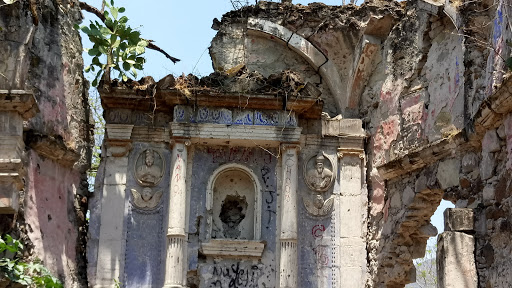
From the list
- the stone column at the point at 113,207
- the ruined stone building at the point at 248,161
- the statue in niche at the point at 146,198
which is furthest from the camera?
the statue in niche at the point at 146,198

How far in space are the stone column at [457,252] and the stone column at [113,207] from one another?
5008 mm

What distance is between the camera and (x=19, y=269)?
9.72 metres

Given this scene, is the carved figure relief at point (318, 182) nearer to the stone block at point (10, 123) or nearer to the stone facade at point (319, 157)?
the stone facade at point (319, 157)

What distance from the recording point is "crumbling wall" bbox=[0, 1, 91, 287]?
425 inches

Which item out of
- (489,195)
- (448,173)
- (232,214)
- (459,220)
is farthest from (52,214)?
(489,195)

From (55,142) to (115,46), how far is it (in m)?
1.81

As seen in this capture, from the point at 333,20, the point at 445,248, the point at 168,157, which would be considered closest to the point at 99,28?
the point at 168,157

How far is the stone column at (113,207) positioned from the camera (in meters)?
11.7

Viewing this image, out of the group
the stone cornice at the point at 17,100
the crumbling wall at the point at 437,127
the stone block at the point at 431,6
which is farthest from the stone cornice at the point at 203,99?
the stone block at the point at 431,6

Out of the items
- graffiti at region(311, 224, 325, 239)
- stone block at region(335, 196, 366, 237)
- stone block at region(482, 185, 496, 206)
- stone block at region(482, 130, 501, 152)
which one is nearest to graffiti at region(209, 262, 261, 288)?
graffiti at region(311, 224, 325, 239)

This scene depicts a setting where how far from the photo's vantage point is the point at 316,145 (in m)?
12.6

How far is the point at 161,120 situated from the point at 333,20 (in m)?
3.53

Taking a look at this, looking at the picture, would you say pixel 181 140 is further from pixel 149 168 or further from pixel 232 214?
pixel 232 214

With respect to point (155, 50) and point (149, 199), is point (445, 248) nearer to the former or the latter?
point (149, 199)
